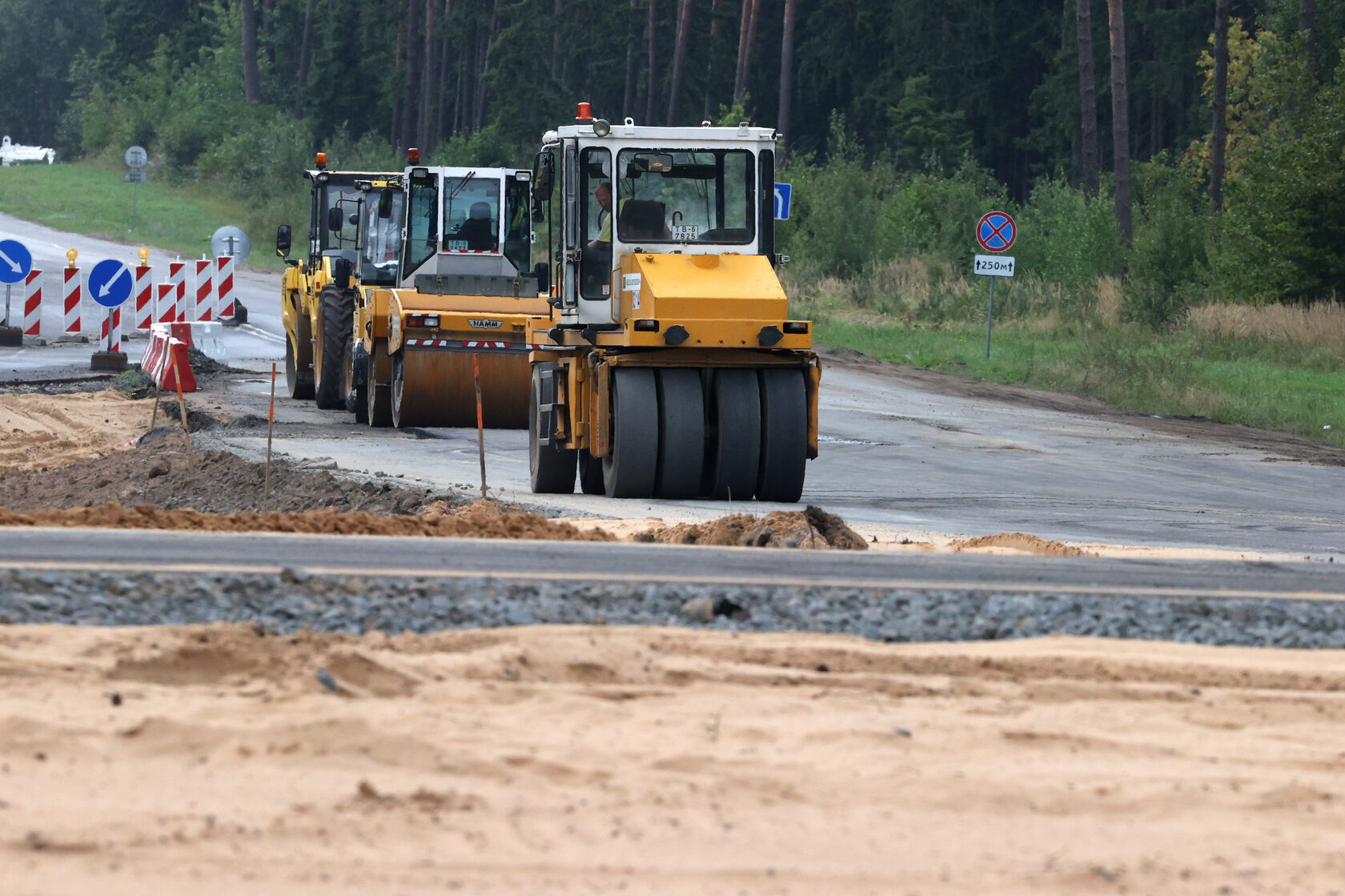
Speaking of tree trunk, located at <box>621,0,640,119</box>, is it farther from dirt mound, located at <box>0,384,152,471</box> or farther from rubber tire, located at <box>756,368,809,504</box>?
rubber tire, located at <box>756,368,809,504</box>

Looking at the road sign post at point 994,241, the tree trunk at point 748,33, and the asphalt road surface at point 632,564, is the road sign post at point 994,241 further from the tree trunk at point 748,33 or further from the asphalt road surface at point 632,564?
the tree trunk at point 748,33

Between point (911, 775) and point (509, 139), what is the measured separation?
6435cm

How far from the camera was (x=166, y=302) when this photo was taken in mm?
26484

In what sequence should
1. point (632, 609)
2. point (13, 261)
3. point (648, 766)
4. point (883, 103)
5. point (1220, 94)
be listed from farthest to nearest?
point (883, 103)
point (1220, 94)
point (13, 261)
point (632, 609)
point (648, 766)

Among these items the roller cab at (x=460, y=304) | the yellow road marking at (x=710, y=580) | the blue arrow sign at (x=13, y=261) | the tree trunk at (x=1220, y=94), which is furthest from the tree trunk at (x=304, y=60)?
the yellow road marking at (x=710, y=580)

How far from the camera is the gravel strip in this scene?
7.06 metres

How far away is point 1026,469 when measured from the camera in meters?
16.9

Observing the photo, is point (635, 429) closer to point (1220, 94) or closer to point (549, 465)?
point (549, 465)

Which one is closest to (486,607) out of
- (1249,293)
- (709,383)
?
(709,383)

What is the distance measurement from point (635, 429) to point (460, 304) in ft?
18.1

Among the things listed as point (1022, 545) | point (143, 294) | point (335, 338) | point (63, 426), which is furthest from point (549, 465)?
point (143, 294)

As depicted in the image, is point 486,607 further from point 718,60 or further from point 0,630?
point 718,60

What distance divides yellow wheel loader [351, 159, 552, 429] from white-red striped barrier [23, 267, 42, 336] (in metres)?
10.7

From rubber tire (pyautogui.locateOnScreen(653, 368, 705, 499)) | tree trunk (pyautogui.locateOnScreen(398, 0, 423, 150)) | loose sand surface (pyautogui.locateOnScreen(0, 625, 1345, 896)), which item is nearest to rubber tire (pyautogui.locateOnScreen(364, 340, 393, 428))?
rubber tire (pyautogui.locateOnScreen(653, 368, 705, 499))
